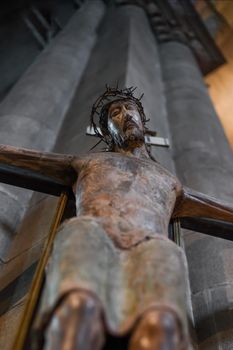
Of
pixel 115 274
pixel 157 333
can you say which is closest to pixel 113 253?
pixel 115 274

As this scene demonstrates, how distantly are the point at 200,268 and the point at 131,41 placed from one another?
15.1 ft

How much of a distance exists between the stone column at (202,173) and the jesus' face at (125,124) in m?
1.14

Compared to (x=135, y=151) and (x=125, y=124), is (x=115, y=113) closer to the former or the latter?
(x=125, y=124)

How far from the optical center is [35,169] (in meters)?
2.61

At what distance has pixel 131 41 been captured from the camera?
7.11 meters

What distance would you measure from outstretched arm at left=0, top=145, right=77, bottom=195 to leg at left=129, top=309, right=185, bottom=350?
1.30m

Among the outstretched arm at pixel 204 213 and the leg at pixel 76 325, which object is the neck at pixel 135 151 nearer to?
the outstretched arm at pixel 204 213

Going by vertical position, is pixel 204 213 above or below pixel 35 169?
below

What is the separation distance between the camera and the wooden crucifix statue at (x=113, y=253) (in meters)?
1.43

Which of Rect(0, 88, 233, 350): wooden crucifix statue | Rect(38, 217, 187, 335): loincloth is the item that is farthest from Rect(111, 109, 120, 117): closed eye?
Rect(38, 217, 187, 335): loincloth

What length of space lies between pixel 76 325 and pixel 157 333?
25 cm

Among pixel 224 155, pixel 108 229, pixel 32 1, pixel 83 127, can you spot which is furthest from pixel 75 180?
pixel 32 1

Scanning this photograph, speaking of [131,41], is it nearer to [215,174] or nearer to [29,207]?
[215,174]

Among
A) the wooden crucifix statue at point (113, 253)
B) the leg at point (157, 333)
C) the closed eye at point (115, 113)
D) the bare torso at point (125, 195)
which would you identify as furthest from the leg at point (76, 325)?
the closed eye at point (115, 113)
